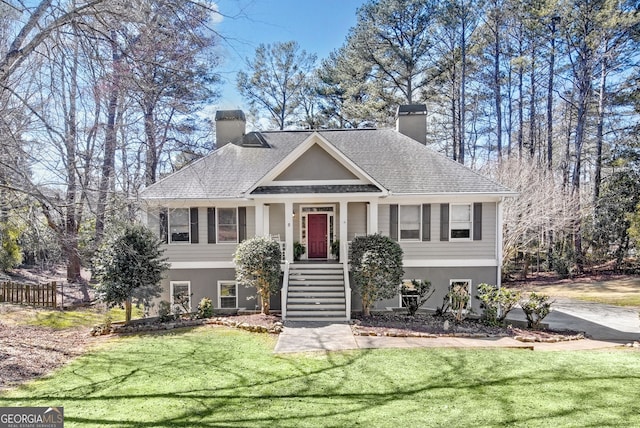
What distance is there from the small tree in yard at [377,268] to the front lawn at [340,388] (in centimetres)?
312

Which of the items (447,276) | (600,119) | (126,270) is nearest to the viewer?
(126,270)

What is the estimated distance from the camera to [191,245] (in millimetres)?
13008

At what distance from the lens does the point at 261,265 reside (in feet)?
35.3

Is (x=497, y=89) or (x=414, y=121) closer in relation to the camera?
(x=414, y=121)

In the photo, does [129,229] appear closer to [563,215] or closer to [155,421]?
[155,421]

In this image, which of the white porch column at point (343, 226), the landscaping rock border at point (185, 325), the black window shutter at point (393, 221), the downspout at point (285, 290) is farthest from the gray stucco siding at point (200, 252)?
the black window shutter at point (393, 221)

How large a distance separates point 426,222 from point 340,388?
8.47m

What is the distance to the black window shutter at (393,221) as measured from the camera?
13000 mm

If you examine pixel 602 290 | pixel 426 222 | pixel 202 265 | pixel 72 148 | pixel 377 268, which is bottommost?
pixel 602 290

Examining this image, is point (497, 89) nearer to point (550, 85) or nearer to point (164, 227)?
point (550, 85)

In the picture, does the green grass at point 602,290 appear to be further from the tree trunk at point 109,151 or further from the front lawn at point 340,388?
the tree trunk at point 109,151

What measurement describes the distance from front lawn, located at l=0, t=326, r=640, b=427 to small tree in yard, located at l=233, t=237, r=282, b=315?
119 inches

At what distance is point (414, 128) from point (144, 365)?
14.5 meters

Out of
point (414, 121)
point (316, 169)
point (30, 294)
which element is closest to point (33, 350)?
point (30, 294)
